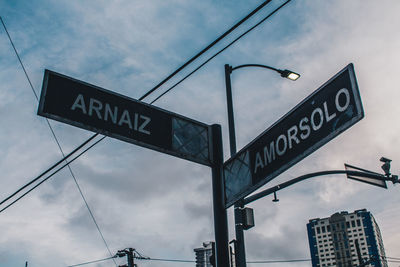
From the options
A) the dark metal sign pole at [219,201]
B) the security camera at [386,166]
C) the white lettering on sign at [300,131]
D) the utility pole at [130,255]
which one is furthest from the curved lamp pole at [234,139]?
the utility pole at [130,255]

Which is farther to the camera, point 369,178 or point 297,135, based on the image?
point 369,178

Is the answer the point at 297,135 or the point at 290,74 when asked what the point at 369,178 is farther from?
the point at 297,135

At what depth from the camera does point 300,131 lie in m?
3.98

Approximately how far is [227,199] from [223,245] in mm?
501

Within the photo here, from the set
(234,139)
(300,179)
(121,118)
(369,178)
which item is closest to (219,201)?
(121,118)

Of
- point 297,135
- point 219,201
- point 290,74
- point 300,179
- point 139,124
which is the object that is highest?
point 290,74

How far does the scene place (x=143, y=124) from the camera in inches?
180

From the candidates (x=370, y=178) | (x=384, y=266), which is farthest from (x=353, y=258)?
(x=370, y=178)

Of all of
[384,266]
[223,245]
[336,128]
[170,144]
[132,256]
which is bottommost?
[223,245]

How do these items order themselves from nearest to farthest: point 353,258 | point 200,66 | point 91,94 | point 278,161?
point 278,161, point 91,94, point 200,66, point 353,258

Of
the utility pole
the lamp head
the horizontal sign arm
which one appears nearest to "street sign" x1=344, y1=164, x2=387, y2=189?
the horizontal sign arm

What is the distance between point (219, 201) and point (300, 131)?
46.9 inches

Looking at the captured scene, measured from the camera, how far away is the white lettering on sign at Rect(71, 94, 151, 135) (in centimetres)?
426

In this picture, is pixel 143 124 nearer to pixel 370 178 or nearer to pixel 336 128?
pixel 336 128
